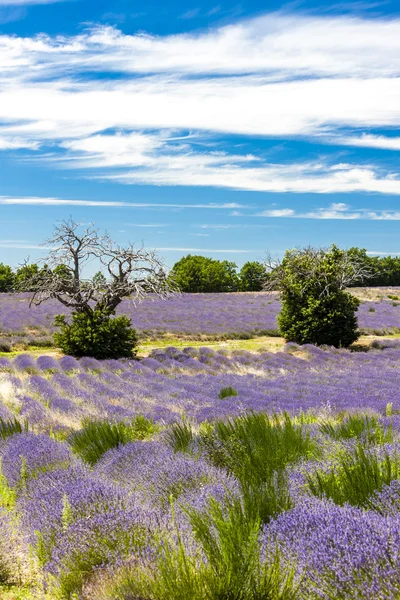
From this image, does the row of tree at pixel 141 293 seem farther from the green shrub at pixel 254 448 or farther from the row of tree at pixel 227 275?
the row of tree at pixel 227 275

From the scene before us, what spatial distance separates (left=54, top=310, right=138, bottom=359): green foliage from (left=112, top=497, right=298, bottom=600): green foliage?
1764 centimetres

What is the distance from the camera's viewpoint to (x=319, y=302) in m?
24.0

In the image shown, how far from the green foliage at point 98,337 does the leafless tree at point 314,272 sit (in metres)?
7.96

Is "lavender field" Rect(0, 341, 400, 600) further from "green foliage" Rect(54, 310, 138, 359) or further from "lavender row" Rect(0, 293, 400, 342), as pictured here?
"lavender row" Rect(0, 293, 400, 342)

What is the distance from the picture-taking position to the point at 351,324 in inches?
969

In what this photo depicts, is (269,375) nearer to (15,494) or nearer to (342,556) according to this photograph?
(15,494)

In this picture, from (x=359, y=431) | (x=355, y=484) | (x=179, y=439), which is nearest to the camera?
(x=355, y=484)

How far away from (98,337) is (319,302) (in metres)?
10.0

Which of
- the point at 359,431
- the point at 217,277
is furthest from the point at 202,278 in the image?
the point at 359,431

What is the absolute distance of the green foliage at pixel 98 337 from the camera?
66.5 feet

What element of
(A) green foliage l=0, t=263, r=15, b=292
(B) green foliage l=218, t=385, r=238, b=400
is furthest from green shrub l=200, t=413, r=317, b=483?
(A) green foliage l=0, t=263, r=15, b=292

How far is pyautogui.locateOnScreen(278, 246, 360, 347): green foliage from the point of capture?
24266 mm

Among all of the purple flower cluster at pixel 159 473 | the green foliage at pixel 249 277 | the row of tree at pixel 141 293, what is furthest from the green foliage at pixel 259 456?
the green foliage at pixel 249 277

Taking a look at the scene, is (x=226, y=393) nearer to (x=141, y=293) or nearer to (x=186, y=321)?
(x=141, y=293)
